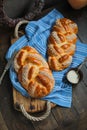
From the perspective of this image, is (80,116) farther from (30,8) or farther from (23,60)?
(30,8)

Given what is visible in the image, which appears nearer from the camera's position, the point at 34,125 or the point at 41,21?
the point at 34,125

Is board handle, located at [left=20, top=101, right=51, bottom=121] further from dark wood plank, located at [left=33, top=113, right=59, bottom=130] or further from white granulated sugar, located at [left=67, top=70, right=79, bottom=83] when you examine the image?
white granulated sugar, located at [left=67, top=70, right=79, bottom=83]

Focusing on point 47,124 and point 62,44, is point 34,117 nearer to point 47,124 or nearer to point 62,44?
point 47,124

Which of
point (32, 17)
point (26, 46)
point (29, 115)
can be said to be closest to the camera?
point (29, 115)

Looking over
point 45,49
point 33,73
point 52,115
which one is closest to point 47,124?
point 52,115

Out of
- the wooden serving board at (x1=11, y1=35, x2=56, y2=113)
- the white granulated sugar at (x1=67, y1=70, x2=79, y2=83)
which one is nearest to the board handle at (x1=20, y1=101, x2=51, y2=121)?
the wooden serving board at (x1=11, y1=35, x2=56, y2=113)

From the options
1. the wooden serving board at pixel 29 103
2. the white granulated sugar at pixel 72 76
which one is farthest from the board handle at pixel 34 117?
the white granulated sugar at pixel 72 76

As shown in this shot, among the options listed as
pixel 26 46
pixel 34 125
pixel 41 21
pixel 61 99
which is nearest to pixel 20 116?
pixel 34 125

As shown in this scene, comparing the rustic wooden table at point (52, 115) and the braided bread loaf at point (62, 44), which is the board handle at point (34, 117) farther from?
the braided bread loaf at point (62, 44)
